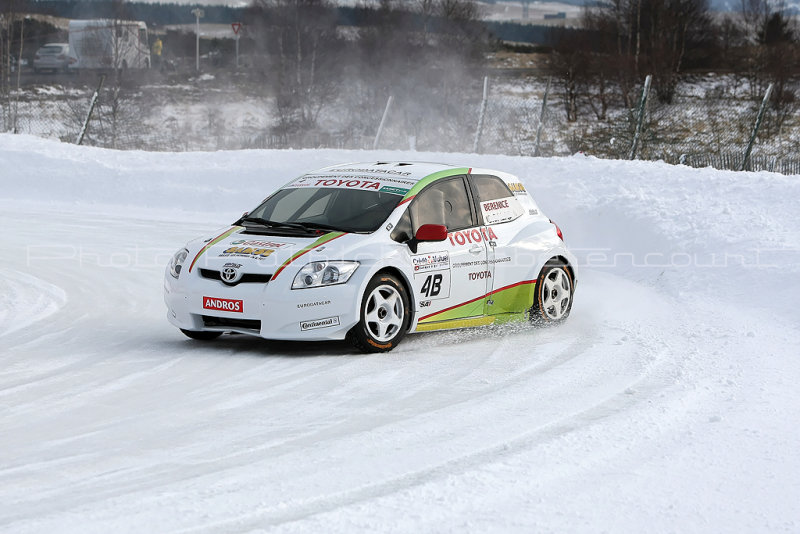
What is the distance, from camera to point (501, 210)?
32.3 feet

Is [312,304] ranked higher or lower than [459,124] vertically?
lower

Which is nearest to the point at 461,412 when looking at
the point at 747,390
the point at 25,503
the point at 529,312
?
the point at 747,390

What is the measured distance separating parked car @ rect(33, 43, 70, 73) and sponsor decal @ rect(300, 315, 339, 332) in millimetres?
44112

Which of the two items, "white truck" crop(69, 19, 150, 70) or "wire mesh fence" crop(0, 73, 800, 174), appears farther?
"white truck" crop(69, 19, 150, 70)

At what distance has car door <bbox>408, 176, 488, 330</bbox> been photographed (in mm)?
8727

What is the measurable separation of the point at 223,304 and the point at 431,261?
1.78 metres

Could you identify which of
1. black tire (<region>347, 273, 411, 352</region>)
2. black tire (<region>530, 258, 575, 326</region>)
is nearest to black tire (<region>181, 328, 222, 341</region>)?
black tire (<region>347, 273, 411, 352</region>)

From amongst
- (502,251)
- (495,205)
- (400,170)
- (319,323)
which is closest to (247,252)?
(319,323)

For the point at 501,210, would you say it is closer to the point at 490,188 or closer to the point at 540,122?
the point at 490,188

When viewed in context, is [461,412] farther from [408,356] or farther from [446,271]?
[446,271]

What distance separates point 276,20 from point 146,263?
3487 cm

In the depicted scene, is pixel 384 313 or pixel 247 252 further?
pixel 384 313

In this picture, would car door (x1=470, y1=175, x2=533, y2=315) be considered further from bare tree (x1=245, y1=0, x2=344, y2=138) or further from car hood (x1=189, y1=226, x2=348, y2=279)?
bare tree (x1=245, y1=0, x2=344, y2=138)

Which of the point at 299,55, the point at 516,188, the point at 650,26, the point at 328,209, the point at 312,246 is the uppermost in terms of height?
the point at 650,26
